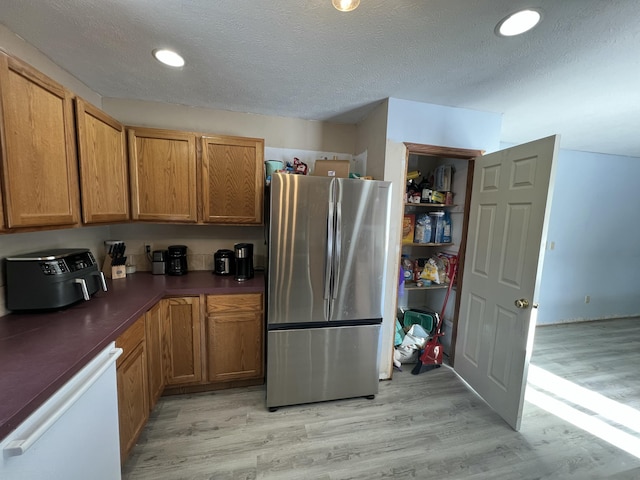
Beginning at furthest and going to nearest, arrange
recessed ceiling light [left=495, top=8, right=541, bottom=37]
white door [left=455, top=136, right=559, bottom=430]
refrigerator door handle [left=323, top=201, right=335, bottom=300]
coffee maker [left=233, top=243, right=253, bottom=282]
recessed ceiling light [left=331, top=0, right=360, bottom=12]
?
coffee maker [left=233, top=243, right=253, bottom=282], refrigerator door handle [left=323, top=201, right=335, bottom=300], white door [left=455, top=136, right=559, bottom=430], recessed ceiling light [left=495, top=8, right=541, bottom=37], recessed ceiling light [left=331, top=0, right=360, bottom=12]

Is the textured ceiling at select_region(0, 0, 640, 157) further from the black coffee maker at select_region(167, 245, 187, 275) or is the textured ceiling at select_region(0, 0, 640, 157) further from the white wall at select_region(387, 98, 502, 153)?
the black coffee maker at select_region(167, 245, 187, 275)

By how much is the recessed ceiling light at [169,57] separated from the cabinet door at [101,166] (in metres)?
0.52

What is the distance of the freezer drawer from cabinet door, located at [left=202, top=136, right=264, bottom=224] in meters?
1.06

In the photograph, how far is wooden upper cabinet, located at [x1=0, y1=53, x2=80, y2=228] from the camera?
3.42ft

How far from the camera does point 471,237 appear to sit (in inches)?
88.1

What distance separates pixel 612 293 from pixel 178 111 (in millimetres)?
6190

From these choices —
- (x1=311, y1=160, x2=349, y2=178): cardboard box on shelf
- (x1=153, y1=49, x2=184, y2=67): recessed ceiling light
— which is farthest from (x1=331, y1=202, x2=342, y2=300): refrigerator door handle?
(x1=153, y1=49, x2=184, y2=67): recessed ceiling light

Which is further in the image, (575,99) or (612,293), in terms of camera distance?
(612,293)

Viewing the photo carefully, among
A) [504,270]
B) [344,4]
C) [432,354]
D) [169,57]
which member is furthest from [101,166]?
[432,354]

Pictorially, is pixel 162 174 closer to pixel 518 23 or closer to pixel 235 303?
pixel 235 303

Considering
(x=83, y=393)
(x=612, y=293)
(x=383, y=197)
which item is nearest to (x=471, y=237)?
(x=383, y=197)

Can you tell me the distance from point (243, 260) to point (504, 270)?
207cm

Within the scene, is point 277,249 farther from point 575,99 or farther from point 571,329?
point 571,329

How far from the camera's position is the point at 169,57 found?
5.06ft
